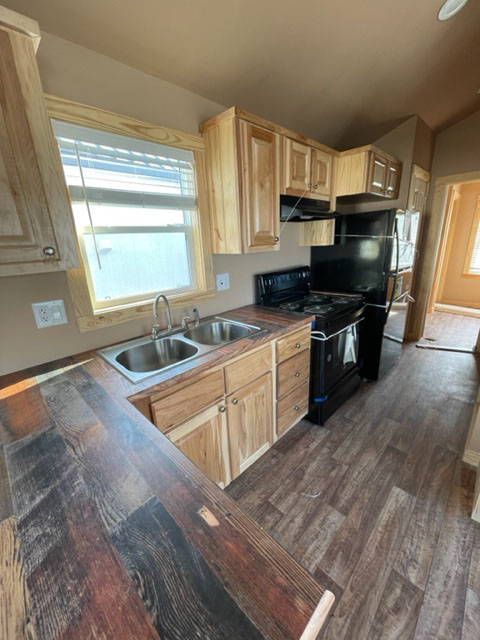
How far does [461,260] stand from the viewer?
16.9 ft

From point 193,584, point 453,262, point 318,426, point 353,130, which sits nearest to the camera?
point 193,584

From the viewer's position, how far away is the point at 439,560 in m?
1.24

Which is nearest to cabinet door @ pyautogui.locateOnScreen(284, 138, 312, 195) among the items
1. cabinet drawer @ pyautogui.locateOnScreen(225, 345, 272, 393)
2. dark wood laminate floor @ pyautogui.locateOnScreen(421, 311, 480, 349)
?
cabinet drawer @ pyautogui.locateOnScreen(225, 345, 272, 393)

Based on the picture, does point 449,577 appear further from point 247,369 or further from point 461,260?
point 461,260

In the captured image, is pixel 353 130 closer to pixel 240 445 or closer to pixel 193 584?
pixel 240 445

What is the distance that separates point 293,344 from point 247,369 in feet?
1.47

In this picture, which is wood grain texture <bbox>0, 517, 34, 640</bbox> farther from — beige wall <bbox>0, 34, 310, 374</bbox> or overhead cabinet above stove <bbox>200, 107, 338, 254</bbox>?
overhead cabinet above stove <bbox>200, 107, 338, 254</bbox>

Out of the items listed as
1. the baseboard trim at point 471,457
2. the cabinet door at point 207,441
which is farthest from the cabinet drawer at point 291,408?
the baseboard trim at point 471,457

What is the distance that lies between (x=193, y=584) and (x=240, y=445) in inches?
47.1

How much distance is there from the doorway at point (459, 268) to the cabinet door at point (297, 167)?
3699mm

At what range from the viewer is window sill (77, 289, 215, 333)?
1.39 metres

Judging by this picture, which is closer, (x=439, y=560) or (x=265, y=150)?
(x=439, y=560)

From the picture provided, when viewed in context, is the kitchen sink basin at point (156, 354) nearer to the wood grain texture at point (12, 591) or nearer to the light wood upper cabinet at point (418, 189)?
the wood grain texture at point (12, 591)

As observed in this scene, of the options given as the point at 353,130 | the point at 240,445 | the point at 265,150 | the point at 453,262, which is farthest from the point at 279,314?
the point at 453,262
